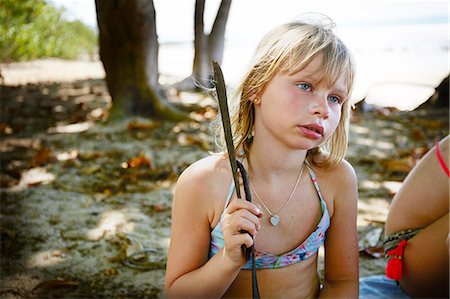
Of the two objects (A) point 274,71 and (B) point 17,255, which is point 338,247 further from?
(B) point 17,255

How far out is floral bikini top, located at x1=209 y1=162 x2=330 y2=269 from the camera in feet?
4.87

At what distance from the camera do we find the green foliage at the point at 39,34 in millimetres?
5781

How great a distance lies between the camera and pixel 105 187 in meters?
3.22

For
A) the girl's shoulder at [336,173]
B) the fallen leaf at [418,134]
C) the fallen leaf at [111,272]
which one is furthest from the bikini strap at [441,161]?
the fallen leaf at [418,134]

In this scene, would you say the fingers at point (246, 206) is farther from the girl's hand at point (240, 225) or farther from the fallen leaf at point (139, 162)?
the fallen leaf at point (139, 162)

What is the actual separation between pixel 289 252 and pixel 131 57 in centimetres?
365

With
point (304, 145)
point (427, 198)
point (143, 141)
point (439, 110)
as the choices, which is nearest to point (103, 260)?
Result: point (304, 145)

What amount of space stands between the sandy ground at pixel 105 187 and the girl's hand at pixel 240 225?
971mm

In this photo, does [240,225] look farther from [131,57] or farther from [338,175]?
[131,57]

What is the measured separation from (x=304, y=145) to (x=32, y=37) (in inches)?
332

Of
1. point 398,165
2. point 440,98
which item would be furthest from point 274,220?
point 440,98

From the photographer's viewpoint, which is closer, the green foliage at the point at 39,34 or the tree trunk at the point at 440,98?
the tree trunk at the point at 440,98

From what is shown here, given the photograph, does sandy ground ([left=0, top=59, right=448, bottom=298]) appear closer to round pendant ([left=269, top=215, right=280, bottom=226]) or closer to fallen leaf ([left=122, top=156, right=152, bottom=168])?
fallen leaf ([left=122, top=156, right=152, bottom=168])

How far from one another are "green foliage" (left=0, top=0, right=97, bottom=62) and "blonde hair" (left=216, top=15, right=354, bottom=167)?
3587 mm
